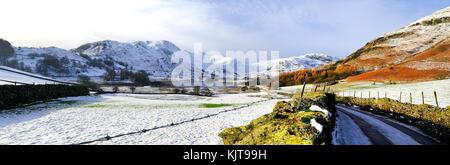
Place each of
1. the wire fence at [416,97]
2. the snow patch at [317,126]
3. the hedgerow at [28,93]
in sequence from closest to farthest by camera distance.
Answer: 1. the snow patch at [317,126]
2. the hedgerow at [28,93]
3. the wire fence at [416,97]

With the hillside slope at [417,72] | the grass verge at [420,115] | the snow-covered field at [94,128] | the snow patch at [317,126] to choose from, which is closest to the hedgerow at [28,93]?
the snow-covered field at [94,128]

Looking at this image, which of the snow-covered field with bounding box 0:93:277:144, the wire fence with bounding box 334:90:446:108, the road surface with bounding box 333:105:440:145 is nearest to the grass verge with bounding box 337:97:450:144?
the road surface with bounding box 333:105:440:145

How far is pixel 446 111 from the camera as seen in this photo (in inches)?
1292

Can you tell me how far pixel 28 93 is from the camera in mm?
46969

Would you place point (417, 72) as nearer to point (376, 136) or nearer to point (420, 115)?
point (420, 115)

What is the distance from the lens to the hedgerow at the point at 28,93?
4098 centimetres

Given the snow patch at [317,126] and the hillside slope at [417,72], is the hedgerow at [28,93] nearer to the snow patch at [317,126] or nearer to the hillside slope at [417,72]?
the snow patch at [317,126]

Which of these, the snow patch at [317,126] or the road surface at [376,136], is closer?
the snow patch at [317,126]

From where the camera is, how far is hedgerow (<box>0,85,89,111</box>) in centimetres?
4098
